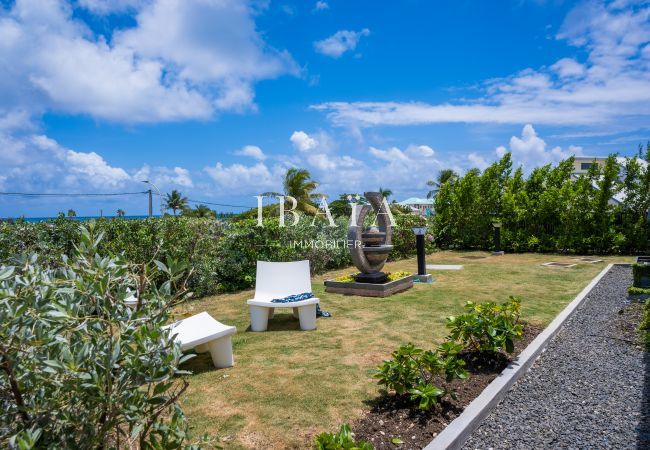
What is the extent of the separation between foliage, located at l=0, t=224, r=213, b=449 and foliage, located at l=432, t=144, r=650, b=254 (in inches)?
710

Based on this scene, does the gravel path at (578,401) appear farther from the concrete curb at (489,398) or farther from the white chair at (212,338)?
the white chair at (212,338)

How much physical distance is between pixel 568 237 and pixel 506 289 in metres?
9.30

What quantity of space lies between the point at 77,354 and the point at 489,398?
3346 millimetres

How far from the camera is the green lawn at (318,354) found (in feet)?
11.9

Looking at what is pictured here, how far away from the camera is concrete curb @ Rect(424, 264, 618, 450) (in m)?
3.19

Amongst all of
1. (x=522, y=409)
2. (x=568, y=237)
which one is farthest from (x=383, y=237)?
(x=568, y=237)

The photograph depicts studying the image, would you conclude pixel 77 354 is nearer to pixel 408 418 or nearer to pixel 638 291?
pixel 408 418

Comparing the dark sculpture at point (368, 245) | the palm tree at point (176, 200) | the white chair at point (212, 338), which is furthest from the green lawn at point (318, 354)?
the palm tree at point (176, 200)

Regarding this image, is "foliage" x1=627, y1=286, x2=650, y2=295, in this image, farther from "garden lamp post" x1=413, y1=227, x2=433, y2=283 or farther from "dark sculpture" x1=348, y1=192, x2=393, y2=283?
A: "dark sculpture" x1=348, y1=192, x2=393, y2=283

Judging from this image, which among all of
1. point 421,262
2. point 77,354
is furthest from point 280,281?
point 77,354

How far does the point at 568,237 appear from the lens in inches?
674

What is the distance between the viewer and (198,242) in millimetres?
9516

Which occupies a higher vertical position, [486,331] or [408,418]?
[486,331]

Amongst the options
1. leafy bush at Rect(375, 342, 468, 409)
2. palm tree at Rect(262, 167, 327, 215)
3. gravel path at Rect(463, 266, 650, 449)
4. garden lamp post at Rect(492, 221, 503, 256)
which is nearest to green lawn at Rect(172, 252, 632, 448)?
leafy bush at Rect(375, 342, 468, 409)
